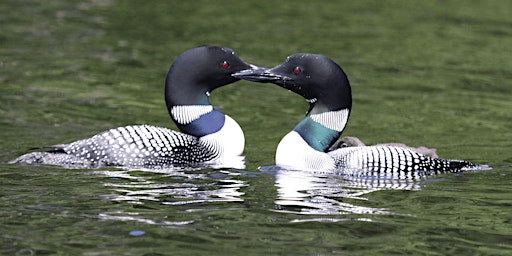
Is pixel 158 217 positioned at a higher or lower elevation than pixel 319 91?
lower

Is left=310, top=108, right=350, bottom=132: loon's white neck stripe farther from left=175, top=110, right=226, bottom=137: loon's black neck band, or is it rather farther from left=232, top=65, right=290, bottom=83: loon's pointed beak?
left=175, top=110, right=226, bottom=137: loon's black neck band

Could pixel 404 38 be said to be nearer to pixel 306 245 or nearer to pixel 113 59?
pixel 113 59

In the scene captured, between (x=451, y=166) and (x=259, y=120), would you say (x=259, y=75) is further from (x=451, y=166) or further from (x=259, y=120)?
(x=259, y=120)

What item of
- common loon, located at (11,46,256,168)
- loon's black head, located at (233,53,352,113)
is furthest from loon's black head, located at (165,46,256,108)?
loon's black head, located at (233,53,352,113)

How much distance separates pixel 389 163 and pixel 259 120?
9.45 feet

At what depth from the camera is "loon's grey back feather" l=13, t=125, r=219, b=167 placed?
7.79m

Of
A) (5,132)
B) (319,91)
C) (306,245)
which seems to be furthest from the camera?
(5,132)

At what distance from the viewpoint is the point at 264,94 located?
11508mm

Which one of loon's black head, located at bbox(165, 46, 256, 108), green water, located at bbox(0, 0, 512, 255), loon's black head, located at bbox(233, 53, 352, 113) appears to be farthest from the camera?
loon's black head, located at bbox(165, 46, 256, 108)

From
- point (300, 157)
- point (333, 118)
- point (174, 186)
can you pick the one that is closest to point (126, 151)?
point (174, 186)

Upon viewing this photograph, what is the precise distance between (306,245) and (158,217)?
3.21ft

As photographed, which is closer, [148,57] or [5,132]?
[5,132]

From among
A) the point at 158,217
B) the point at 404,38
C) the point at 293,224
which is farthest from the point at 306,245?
the point at 404,38

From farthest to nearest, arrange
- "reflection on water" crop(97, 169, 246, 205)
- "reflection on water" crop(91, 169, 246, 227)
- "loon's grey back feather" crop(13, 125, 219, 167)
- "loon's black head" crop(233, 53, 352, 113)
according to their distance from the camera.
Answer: "loon's grey back feather" crop(13, 125, 219, 167) → "loon's black head" crop(233, 53, 352, 113) → "reflection on water" crop(97, 169, 246, 205) → "reflection on water" crop(91, 169, 246, 227)
